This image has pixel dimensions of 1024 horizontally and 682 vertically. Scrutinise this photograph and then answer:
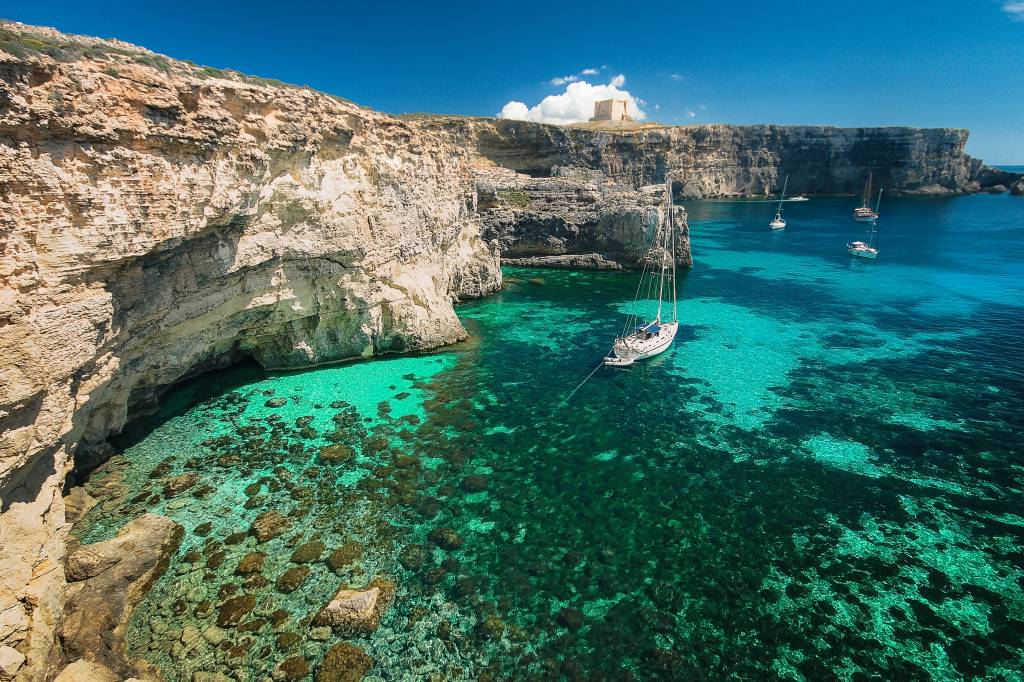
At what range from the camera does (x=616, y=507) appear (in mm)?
16094

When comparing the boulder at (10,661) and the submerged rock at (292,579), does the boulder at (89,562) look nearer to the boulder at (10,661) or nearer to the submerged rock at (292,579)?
the boulder at (10,661)

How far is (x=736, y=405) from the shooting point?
907 inches

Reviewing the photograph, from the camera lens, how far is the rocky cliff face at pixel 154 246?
11.7 m

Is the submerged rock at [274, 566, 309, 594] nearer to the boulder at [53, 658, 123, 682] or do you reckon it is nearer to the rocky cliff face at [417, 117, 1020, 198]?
the boulder at [53, 658, 123, 682]

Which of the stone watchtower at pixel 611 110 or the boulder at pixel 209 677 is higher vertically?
the stone watchtower at pixel 611 110


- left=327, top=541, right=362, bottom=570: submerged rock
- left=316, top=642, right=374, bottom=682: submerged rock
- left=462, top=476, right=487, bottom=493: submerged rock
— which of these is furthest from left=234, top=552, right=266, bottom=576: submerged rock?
left=462, top=476, right=487, bottom=493: submerged rock

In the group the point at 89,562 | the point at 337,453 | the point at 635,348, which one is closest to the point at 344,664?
the point at 89,562

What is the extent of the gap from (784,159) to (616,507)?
139 meters

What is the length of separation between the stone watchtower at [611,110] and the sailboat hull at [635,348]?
112m

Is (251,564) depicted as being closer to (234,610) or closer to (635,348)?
(234,610)

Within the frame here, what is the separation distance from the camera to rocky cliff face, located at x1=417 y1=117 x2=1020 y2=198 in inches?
4316

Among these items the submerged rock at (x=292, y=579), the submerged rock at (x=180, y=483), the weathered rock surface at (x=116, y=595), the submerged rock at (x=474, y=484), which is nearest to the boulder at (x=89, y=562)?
the weathered rock surface at (x=116, y=595)

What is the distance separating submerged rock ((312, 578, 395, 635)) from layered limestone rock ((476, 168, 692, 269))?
138ft

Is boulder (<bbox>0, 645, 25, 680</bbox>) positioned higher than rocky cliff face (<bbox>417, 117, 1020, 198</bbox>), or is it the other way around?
rocky cliff face (<bbox>417, 117, 1020, 198</bbox>)
